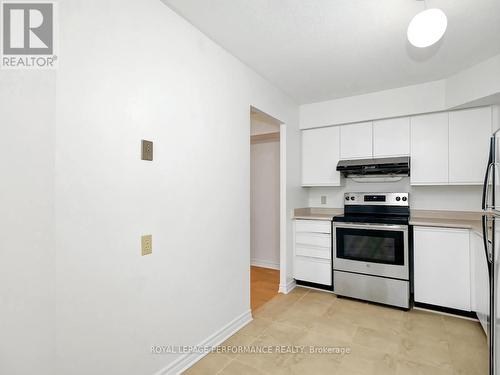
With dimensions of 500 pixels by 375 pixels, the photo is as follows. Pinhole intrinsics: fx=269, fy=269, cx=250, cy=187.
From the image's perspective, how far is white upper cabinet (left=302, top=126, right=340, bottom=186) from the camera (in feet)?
11.7

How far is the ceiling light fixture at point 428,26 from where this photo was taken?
1513 mm

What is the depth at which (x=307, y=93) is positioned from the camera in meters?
3.31

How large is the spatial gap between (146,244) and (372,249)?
244cm

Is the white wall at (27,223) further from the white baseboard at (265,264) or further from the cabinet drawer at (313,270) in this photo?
the white baseboard at (265,264)

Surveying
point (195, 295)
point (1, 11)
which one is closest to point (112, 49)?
point (1, 11)

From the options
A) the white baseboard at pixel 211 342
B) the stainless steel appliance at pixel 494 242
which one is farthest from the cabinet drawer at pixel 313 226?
the stainless steel appliance at pixel 494 242

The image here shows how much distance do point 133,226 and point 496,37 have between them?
2.98 m

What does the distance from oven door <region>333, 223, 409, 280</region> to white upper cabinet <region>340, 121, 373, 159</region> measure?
93 cm

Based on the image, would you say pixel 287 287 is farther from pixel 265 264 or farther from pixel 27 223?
pixel 27 223

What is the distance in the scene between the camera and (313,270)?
3.38 m

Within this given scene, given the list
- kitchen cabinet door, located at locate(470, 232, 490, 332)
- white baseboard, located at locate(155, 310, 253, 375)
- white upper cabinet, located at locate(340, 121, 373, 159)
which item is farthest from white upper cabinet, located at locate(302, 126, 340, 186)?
white baseboard, located at locate(155, 310, 253, 375)

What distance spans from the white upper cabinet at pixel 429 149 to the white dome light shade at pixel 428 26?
1.69 m

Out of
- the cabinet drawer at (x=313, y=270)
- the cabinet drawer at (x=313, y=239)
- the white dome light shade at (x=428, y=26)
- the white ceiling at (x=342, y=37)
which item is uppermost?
the white ceiling at (x=342, y=37)

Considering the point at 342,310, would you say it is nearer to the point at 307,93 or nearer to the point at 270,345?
the point at 270,345
